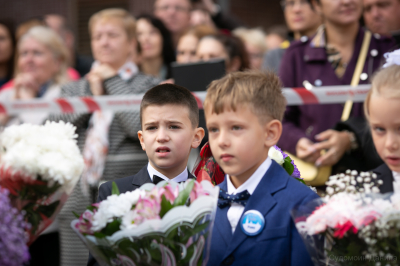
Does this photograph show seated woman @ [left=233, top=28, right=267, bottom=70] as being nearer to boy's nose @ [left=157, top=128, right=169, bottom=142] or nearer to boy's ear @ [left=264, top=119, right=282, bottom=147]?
boy's nose @ [left=157, top=128, right=169, bottom=142]

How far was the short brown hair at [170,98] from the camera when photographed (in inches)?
94.3

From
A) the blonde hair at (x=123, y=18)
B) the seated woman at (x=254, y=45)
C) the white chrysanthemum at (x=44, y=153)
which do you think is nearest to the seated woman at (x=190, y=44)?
the blonde hair at (x=123, y=18)

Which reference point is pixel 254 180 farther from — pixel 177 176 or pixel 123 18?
pixel 123 18

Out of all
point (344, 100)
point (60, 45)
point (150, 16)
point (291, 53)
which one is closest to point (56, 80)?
point (60, 45)

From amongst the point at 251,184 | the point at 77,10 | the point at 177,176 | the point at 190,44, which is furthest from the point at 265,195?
the point at 77,10

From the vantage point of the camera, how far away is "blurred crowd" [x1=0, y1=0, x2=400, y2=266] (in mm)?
3916

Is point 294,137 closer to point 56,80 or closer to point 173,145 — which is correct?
point 173,145

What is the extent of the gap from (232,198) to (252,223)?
0.13m

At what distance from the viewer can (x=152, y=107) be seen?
238 cm

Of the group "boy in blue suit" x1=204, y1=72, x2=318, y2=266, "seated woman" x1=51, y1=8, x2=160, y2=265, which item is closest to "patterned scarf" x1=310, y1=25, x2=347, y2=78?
"seated woman" x1=51, y1=8, x2=160, y2=265

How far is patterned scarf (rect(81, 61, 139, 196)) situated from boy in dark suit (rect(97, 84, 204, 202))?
1706 mm

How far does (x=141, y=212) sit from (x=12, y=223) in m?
0.49

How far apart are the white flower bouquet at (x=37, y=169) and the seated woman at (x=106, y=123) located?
1556 mm

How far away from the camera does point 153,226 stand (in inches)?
69.5
